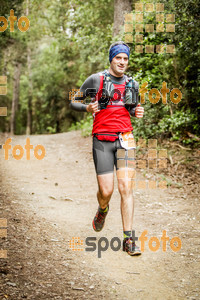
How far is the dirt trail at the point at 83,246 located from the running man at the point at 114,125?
19.6 inches

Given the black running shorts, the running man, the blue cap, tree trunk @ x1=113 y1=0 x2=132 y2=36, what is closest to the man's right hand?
the running man

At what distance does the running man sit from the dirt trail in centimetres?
50

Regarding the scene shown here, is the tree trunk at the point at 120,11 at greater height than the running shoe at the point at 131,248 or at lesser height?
greater

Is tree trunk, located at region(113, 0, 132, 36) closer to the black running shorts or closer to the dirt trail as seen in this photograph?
the dirt trail

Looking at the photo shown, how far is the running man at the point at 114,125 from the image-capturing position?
3.87 m

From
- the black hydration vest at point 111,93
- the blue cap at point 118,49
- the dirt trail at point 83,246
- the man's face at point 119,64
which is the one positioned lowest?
the dirt trail at point 83,246

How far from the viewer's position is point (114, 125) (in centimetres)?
387

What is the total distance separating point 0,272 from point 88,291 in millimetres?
875

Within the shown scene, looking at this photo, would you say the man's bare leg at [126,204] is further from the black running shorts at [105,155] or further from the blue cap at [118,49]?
the blue cap at [118,49]

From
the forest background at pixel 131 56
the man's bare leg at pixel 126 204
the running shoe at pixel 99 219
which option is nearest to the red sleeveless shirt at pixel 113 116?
the man's bare leg at pixel 126 204

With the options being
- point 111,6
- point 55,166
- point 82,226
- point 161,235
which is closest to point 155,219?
point 161,235

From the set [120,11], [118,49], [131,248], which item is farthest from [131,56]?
[131,248]

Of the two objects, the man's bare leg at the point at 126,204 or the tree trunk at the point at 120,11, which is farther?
the tree trunk at the point at 120,11

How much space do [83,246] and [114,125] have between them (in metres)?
1.64
